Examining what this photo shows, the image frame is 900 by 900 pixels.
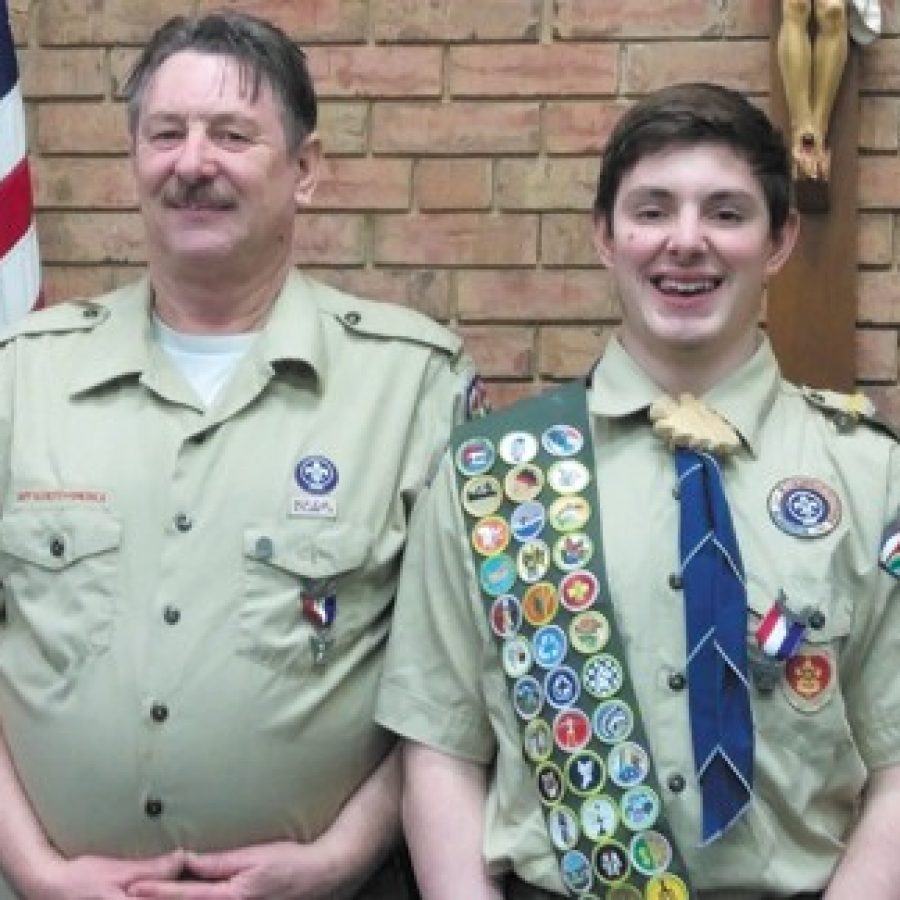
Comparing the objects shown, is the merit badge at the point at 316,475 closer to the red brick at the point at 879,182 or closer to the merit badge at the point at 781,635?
the merit badge at the point at 781,635

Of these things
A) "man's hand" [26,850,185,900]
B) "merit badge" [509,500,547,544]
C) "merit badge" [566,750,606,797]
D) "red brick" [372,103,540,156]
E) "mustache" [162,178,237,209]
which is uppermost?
"red brick" [372,103,540,156]

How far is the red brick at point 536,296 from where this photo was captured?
309 centimetres

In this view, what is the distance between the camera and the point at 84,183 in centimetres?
322

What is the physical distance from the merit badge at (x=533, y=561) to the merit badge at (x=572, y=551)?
0.05ft

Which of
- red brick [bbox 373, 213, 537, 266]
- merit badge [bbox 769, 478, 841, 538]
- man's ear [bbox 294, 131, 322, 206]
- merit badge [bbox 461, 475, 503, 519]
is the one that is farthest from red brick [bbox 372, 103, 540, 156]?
merit badge [bbox 769, 478, 841, 538]

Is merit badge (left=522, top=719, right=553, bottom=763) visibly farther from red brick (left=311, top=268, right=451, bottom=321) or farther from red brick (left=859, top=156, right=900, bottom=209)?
red brick (left=859, top=156, right=900, bottom=209)

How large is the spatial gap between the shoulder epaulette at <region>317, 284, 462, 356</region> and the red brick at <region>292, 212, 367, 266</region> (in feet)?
2.32

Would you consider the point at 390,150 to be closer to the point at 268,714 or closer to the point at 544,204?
the point at 544,204

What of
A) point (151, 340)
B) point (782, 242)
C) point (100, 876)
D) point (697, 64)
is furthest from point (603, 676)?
point (697, 64)

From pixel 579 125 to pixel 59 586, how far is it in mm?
1287

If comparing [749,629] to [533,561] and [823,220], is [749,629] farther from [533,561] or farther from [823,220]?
[823,220]

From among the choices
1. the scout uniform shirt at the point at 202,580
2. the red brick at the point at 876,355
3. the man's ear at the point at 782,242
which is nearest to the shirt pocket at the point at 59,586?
the scout uniform shirt at the point at 202,580

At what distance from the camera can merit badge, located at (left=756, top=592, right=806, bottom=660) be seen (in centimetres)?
198

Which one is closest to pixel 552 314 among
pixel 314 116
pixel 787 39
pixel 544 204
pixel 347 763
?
pixel 544 204
